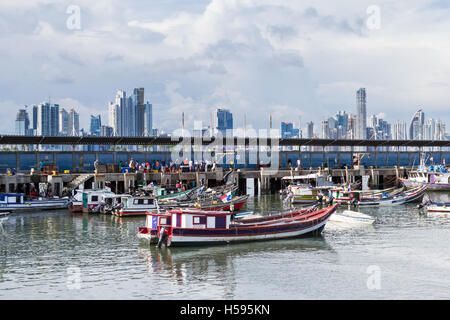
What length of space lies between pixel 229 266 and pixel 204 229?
5.70 meters

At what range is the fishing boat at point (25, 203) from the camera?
→ 57.9 m

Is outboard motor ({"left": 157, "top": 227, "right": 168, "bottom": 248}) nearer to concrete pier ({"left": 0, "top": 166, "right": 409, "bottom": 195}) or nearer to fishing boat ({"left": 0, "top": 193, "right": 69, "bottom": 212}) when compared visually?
fishing boat ({"left": 0, "top": 193, "right": 69, "bottom": 212})

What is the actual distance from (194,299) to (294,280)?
19.4 ft

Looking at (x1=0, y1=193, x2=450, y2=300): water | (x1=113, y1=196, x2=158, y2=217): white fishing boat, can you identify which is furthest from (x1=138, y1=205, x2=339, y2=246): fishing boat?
(x1=113, y1=196, x2=158, y2=217): white fishing boat

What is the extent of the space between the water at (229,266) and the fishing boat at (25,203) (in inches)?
484

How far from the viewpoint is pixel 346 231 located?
44969 mm

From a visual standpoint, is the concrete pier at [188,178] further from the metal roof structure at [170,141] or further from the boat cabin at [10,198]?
the boat cabin at [10,198]

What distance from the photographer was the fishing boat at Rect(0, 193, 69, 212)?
57.9 m

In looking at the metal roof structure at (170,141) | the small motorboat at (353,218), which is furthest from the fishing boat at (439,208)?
the metal roof structure at (170,141)

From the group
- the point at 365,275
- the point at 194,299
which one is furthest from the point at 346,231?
the point at 194,299

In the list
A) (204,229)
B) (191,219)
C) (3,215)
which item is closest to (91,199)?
(3,215)
